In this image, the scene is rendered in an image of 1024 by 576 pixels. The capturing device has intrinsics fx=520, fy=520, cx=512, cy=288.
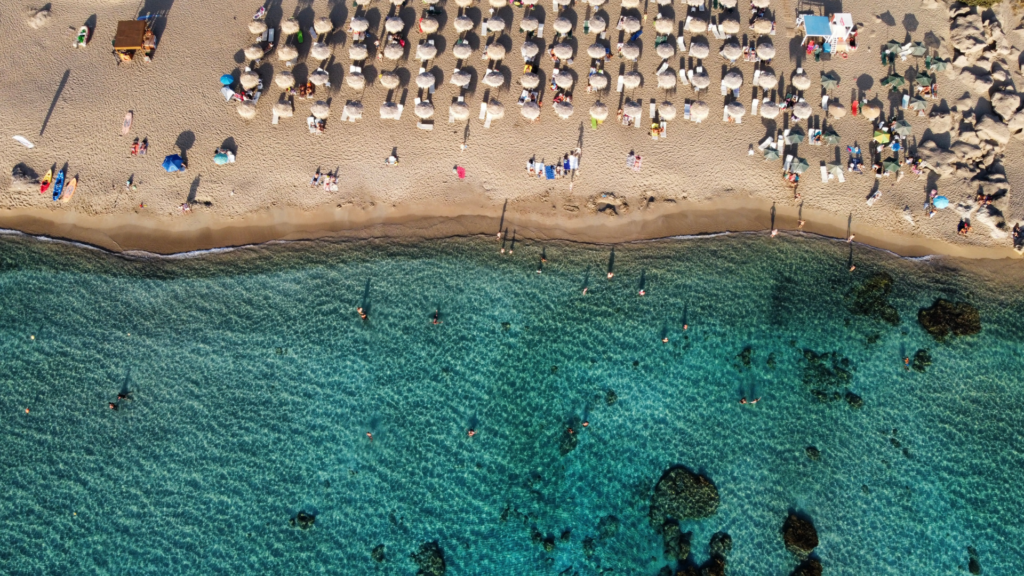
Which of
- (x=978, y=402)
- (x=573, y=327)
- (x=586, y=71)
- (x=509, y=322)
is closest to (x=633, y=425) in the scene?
(x=573, y=327)

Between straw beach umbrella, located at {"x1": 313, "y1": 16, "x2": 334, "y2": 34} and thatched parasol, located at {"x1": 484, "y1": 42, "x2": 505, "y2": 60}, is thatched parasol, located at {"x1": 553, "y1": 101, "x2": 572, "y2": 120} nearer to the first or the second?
thatched parasol, located at {"x1": 484, "y1": 42, "x2": 505, "y2": 60}

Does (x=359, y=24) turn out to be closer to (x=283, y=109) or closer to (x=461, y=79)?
(x=283, y=109)

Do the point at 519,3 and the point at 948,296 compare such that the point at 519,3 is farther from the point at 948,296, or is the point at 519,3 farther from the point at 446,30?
the point at 948,296

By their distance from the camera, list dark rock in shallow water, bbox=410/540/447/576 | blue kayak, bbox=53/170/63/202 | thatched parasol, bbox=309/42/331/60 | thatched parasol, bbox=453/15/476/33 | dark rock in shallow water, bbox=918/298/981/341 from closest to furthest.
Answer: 1. dark rock in shallow water, bbox=410/540/447/576
2. dark rock in shallow water, bbox=918/298/981/341
3. blue kayak, bbox=53/170/63/202
4. thatched parasol, bbox=309/42/331/60
5. thatched parasol, bbox=453/15/476/33

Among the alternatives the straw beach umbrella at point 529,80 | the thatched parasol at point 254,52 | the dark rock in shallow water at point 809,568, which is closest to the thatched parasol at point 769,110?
the straw beach umbrella at point 529,80

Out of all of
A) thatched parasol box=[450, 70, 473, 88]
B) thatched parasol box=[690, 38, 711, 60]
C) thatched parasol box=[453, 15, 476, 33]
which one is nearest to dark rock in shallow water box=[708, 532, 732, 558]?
thatched parasol box=[690, 38, 711, 60]

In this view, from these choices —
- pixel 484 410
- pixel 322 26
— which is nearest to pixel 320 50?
pixel 322 26
